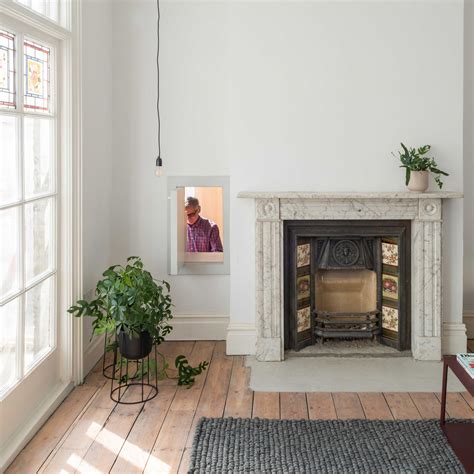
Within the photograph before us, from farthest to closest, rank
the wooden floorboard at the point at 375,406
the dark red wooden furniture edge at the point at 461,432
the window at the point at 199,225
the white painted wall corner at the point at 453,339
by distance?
the window at the point at 199,225, the white painted wall corner at the point at 453,339, the wooden floorboard at the point at 375,406, the dark red wooden furniture edge at the point at 461,432

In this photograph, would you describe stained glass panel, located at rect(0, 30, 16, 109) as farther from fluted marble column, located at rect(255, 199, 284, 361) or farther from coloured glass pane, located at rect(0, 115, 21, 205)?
fluted marble column, located at rect(255, 199, 284, 361)

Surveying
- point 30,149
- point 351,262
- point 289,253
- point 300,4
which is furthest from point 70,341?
point 300,4

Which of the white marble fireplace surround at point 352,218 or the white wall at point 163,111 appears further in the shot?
the white wall at point 163,111

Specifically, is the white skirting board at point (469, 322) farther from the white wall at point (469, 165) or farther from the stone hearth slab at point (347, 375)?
the stone hearth slab at point (347, 375)

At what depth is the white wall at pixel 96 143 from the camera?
3.94 metres

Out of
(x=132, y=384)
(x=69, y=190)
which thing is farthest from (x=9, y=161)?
(x=132, y=384)

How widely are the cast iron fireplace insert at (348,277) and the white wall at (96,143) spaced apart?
1.23m

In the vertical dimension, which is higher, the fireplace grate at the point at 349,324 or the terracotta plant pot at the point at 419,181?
the terracotta plant pot at the point at 419,181

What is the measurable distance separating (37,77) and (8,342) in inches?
51.0

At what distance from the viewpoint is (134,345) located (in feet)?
11.5

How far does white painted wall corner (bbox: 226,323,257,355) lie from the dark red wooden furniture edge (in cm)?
153

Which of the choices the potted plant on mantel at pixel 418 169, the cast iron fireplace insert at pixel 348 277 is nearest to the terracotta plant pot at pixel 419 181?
the potted plant on mantel at pixel 418 169

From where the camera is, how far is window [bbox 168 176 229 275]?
4645mm

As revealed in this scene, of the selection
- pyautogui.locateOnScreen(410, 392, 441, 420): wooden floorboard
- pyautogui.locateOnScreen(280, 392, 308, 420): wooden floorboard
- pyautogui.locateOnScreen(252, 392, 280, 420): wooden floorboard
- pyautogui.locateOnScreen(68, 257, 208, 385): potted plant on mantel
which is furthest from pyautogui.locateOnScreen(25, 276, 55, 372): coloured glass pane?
pyautogui.locateOnScreen(410, 392, 441, 420): wooden floorboard
